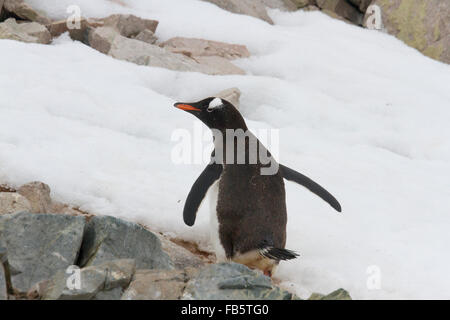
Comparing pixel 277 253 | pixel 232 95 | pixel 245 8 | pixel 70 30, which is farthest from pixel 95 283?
pixel 245 8

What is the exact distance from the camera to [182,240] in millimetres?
3850

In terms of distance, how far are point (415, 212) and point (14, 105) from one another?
10.8 ft

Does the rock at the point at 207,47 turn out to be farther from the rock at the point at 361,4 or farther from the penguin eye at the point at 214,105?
the penguin eye at the point at 214,105

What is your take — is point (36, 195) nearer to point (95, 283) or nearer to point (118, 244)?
point (118, 244)

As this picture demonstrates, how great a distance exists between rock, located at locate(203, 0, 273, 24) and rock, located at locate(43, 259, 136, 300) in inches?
286

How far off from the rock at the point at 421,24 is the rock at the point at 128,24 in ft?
12.3

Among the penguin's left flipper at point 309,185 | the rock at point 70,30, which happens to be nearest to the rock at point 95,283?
the penguin's left flipper at point 309,185

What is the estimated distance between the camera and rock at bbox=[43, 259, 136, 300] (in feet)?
7.52

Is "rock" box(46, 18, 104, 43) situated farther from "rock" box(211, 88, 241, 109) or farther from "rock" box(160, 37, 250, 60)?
"rock" box(211, 88, 241, 109)

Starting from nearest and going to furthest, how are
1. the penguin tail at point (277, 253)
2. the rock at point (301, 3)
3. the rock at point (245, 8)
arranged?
the penguin tail at point (277, 253), the rock at point (245, 8), the rock at point (301, 3)

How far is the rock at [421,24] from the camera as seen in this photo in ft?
29.5

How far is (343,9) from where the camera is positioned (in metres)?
10.2

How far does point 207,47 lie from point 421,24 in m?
3.43
